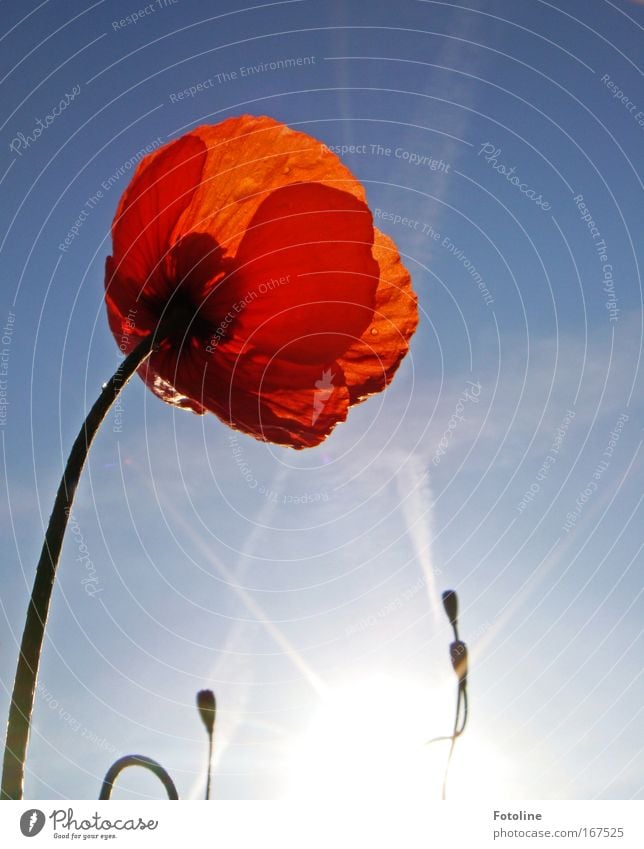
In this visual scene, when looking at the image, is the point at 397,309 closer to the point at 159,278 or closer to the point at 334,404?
the point at 334,404

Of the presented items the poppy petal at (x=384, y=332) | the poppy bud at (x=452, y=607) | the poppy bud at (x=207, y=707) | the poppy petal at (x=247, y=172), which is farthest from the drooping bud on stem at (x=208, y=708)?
the poppy petal at (x=247, y=172)

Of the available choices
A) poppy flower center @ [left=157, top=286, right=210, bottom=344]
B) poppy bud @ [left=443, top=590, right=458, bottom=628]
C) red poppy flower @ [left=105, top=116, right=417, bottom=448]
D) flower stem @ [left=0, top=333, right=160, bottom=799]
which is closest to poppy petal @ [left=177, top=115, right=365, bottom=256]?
red poppy flower @ [left=105, top=116, right=417, bottom=448]

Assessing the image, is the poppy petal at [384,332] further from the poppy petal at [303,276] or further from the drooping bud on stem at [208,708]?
the drooping bud on stem at [208,708]

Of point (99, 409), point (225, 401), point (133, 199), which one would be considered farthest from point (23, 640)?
point (133, 199)

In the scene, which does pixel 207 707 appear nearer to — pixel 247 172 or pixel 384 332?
pixel 384 332

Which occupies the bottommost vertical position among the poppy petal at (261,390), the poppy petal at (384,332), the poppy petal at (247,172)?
the poppy petal at (261,390)
